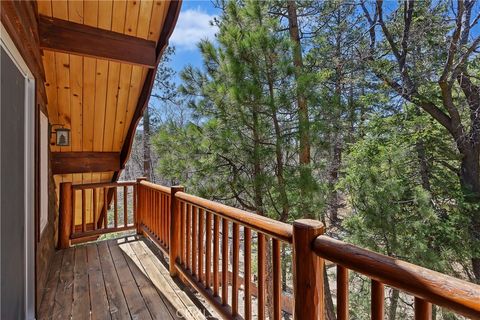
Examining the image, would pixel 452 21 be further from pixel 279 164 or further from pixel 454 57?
pixel 279 164

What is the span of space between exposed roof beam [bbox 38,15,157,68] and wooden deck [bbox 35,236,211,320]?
7.69 feet

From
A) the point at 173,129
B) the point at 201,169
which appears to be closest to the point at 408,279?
the point at 201,169

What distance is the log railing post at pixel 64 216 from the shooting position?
3.94m

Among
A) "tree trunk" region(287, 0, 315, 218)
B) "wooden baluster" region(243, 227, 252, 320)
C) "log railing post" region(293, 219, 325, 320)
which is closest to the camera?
"log railing post" region(293, 219, 325, 320)

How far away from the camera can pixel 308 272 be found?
4.00 ft

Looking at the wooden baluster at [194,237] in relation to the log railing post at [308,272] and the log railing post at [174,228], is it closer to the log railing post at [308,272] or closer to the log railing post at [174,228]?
the log railing post at [174,228]

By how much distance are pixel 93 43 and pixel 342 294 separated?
10.3ft

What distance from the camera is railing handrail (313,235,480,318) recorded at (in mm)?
715

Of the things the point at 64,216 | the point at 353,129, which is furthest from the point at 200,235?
the point at 353,129

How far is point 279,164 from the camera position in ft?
18.3

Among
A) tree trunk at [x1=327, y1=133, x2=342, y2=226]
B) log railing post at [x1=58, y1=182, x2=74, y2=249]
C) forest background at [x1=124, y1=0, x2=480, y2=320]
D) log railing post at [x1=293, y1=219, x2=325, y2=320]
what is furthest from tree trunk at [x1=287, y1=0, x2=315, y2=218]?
log railing post at [x1=293, y1=219, x2=325, y2=320]

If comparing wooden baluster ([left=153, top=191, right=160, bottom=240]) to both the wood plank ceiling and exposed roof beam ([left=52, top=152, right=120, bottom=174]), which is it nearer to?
the wood plank ceiling

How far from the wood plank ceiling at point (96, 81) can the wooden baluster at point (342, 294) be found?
3029 mm

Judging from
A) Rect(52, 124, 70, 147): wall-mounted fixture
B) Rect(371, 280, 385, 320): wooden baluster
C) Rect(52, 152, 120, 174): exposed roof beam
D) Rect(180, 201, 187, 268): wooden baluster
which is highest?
Rect(52, 124, 70, 147): wall-mounted fixture
